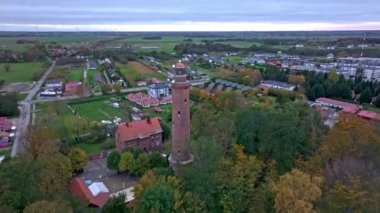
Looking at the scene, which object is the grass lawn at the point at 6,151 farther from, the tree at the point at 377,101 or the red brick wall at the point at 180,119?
the tree at the point at 377,101

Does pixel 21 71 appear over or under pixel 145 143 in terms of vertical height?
over

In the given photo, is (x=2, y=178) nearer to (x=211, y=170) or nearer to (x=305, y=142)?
(x=211, y=170)

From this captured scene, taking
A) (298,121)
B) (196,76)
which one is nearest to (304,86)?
(196,76)

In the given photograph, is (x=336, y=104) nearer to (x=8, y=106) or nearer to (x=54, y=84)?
(x=8, y=106)

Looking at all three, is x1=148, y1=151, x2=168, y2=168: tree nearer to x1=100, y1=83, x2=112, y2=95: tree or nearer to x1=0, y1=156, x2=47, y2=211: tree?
x1=0, y1=156, x2=47, y2=211: tree

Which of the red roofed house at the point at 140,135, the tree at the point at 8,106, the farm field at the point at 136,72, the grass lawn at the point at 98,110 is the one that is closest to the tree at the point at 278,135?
the red roofed house at the point at 140,135

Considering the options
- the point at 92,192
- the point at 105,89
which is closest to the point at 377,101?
the point at 105,89

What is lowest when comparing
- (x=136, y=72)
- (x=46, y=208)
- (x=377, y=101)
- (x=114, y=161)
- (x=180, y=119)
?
(x=114, y=161)

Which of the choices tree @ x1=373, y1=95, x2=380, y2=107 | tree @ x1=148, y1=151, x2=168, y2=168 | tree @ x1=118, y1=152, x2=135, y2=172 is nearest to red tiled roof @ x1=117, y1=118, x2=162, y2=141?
tree @ x1=118, y1=152, x2=135, y2=172
